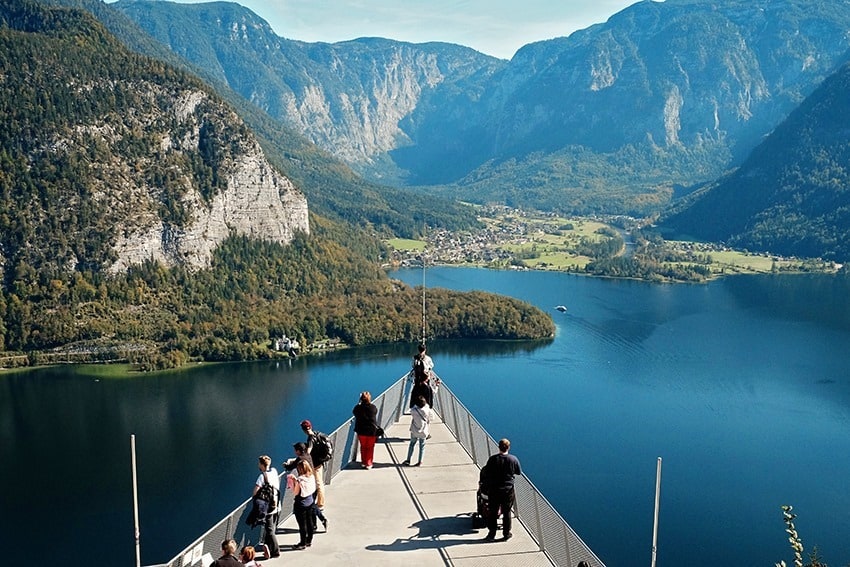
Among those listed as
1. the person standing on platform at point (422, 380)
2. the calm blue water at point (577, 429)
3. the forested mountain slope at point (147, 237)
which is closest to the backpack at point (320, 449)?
the person standing on platform at point (422, 380)

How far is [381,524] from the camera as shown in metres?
15.7

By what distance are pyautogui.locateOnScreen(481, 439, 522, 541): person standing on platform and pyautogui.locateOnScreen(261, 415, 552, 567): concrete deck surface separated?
0.41 meters

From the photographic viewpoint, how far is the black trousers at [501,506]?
48.5 feet

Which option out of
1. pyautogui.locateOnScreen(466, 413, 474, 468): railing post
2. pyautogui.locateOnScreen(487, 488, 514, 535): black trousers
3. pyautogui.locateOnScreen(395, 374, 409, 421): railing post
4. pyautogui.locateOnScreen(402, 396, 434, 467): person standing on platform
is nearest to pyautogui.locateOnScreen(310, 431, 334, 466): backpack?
pyautogui.locateOnScreen(402, 396, 434, 467): person standing on platform

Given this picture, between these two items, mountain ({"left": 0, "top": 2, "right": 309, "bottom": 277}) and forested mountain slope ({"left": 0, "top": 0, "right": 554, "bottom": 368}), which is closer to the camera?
forested mountain slope ({"left": 0, "top": 0, "right": 554, "bottom": 368})

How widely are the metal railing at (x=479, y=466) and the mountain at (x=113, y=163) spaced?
91656 mm

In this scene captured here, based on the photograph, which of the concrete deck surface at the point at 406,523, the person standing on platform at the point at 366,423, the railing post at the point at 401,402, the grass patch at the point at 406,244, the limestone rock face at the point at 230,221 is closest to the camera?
the concrete deck surface at the point at 406,523

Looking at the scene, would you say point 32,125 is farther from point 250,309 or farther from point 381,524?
point 381,524

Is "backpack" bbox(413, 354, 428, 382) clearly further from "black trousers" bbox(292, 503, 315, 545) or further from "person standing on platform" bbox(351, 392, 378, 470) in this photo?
"black trousers" bbox(292, 503, 315, 545)

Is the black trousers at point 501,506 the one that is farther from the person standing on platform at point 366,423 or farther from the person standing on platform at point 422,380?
the person standing on platform at point 422,380

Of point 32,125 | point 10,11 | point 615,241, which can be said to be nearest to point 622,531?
point 32,125

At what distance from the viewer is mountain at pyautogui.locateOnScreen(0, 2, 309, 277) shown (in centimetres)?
10475

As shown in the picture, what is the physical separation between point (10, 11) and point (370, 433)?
462ft

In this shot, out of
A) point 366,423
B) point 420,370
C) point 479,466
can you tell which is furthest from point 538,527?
point 420,370
